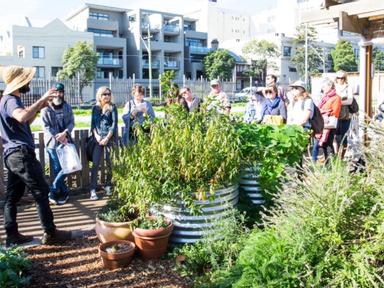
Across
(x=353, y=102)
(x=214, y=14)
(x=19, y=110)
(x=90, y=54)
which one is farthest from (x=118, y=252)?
(x=214, y=14)

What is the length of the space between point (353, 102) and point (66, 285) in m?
6.68

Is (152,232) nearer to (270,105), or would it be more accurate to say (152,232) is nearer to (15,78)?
(15,78)

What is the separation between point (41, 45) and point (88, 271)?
46.6 m

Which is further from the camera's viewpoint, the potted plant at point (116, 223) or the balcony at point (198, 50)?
the balcony at point (198, 50)

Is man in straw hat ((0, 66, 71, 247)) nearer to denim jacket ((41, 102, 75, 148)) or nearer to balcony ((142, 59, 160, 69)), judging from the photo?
denim jacket ((41, 102, 75, 148))

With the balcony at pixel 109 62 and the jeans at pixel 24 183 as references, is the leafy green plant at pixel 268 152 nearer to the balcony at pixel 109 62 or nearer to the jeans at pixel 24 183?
the jeans at pixel 24 183

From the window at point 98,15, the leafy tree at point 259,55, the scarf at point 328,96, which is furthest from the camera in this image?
the leafy tree at point 259,55

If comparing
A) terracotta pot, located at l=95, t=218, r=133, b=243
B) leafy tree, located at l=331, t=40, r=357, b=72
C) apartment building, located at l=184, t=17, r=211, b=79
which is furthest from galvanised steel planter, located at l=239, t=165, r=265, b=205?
leafy tree, located at l=331, t=40, r=357, b=72

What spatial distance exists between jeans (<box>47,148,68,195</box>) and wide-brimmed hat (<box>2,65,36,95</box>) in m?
1.92

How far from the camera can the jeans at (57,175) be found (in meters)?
6.15

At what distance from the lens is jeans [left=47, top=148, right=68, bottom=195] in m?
6.15

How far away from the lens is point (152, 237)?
4.00m

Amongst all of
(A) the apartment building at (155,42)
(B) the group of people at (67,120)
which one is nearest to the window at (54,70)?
(A) the apartment building at (155,42)

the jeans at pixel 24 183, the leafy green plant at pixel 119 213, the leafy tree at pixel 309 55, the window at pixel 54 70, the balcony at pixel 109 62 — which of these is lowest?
the leafy green plant at pixel 119 213
